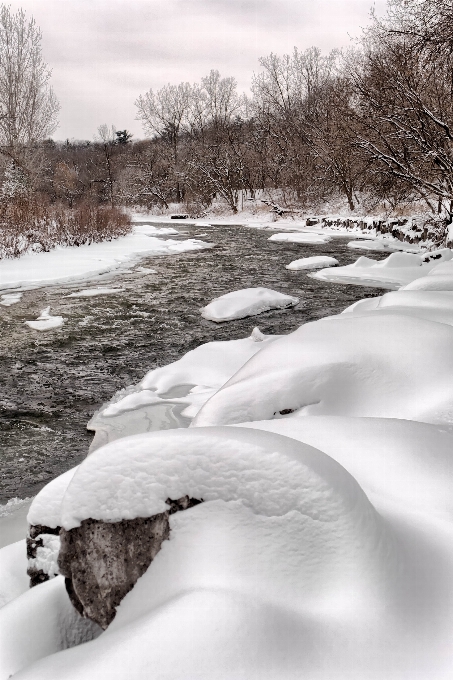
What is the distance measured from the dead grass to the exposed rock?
1093 centimetres

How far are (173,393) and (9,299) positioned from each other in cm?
507

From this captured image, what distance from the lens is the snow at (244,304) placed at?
712cm

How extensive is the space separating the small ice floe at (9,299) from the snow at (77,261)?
1.95ft

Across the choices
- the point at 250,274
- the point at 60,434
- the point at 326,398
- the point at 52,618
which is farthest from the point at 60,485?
the point at 250,274

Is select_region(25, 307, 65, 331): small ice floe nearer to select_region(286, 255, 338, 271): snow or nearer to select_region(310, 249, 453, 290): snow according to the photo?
select_region(310, 249, 453, 290): snow

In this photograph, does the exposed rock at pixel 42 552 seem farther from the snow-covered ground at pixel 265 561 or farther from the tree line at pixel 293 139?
the tree line at pixel 293 139

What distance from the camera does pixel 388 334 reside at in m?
3.24

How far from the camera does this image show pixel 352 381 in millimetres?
2869

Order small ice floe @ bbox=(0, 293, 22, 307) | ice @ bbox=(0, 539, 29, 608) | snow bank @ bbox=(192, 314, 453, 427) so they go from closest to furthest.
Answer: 1. ice @ bbox=(0, 539, 29, 608)
2. snow bank @ bbox=(192, 314, 453, 427)
3. small ice floe @ bbox=(0, 293, 22, 307)

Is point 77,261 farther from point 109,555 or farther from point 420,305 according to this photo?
point 109,555

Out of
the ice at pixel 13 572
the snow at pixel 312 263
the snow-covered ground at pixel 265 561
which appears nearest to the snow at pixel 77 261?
the snow at pixel 312 263

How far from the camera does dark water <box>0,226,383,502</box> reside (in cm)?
357

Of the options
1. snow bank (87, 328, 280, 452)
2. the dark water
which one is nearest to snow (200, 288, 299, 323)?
the dark water

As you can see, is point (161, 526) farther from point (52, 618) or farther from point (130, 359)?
point (130, 359)
